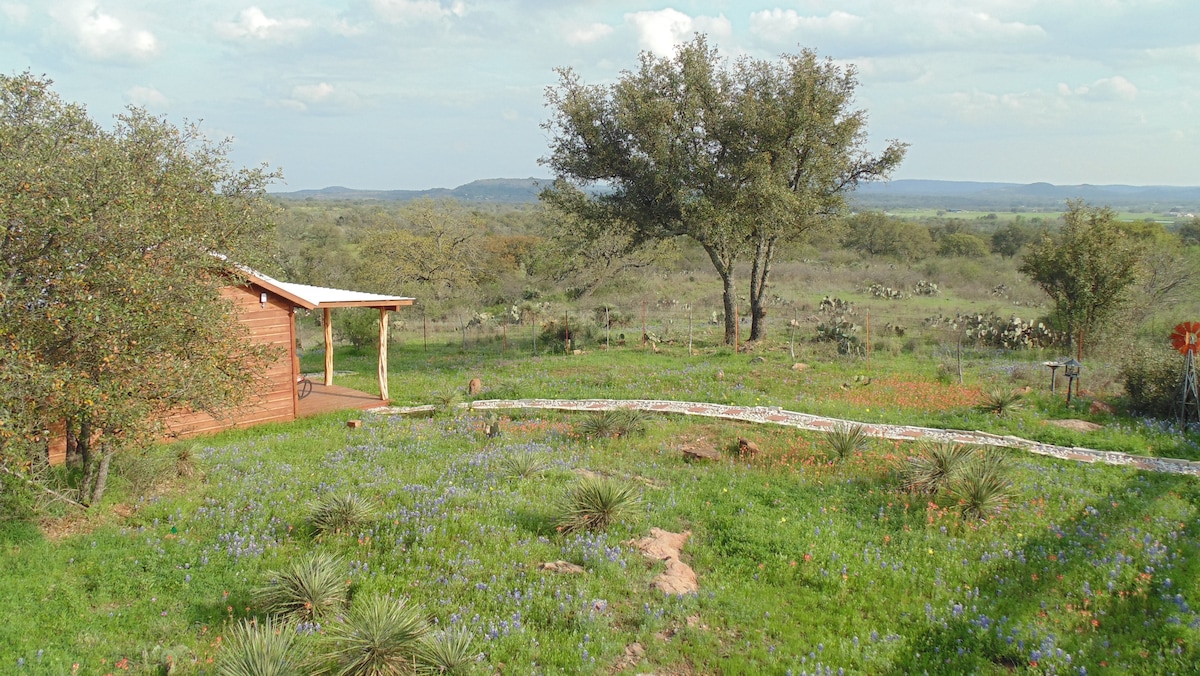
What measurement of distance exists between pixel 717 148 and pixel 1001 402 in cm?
1157

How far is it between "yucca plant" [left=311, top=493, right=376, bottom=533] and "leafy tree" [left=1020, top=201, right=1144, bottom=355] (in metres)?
20.9

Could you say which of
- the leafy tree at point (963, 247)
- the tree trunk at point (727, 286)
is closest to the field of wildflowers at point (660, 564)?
the tree trunk at point (727, 286)

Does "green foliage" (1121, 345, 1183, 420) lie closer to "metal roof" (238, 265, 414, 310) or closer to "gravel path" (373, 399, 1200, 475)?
"gravel path" (373, 399, 1200, 475)

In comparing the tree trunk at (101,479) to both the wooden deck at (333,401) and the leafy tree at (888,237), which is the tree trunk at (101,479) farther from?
the leafy tree at (888,237)

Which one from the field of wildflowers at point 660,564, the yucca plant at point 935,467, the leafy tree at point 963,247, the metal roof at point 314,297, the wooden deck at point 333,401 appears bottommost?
the wooden deck at point 333,401

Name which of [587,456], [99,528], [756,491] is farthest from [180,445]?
[756,491]

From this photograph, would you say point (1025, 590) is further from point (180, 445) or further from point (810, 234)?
point (810, 234)

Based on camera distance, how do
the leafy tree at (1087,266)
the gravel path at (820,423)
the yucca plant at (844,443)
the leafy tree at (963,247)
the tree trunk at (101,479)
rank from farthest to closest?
the leafy tree at (963,247), the leafy tree at (1087,266), the gravel path at (820,423), the yucca plant at (844,443), the tree trunk at (101,479)

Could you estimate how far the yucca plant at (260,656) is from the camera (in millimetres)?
5305

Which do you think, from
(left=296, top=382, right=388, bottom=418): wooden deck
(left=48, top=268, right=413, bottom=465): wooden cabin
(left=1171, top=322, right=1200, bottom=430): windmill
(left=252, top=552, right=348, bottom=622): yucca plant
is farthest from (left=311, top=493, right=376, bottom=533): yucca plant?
(left=1171, top=322, right=1200, bottom=430): windmill

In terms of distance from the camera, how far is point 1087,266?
818 inches

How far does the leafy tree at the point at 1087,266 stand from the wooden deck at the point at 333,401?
2031cm

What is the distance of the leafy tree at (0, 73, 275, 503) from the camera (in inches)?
279

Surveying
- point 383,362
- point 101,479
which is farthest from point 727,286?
point 101,479
